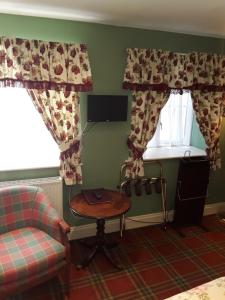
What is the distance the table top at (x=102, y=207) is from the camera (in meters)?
2.39

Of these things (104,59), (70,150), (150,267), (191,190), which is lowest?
(150,267)

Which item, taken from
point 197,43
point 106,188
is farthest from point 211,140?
point 106,188

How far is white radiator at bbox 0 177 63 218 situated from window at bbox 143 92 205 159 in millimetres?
1201

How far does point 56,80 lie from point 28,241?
1527 millimetres

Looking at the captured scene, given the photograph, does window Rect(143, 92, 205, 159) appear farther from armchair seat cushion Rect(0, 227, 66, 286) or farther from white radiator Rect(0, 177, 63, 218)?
armchair seat cushion Rect(0, 227, 66, 286)

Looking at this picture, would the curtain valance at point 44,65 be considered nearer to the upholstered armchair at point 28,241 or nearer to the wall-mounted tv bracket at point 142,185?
the upholstered armchair at point 28,241

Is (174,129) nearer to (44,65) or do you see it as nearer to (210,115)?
(210,115)

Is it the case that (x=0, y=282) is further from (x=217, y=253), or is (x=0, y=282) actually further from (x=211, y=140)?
(x=211, y=140)

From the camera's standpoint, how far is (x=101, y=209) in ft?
8.18

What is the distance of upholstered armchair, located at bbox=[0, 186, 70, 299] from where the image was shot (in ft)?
6.43

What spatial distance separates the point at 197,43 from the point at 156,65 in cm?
68

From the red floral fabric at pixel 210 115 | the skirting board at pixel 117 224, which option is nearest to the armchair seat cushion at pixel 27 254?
the skirting board at pixel 117 224

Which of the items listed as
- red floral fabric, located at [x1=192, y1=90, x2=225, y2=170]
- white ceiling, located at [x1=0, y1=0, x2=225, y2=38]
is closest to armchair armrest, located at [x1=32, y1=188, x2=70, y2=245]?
white ceiling, located at [x1=0, y1=0, x2=225, y2=38]

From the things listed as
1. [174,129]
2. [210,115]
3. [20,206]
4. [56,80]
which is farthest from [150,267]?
[56,80]
